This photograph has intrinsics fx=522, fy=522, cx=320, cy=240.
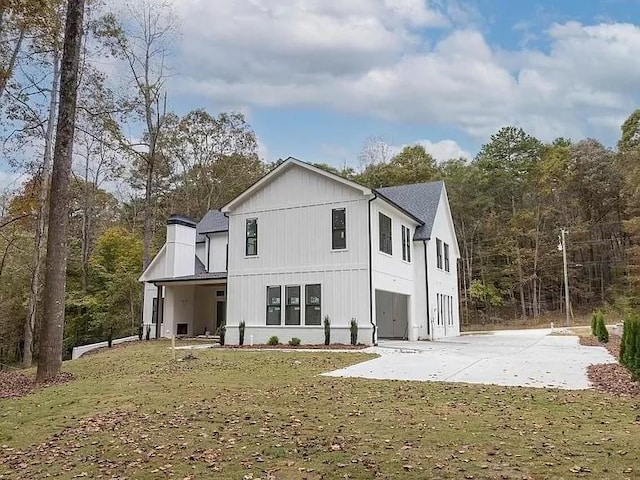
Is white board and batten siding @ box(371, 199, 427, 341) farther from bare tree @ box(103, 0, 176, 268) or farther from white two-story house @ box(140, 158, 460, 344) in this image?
bare tree @ box(103, 0, 176, 268)

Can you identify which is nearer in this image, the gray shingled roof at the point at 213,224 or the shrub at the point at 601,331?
the shrub at the point at 601,331

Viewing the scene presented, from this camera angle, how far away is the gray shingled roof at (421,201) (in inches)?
869

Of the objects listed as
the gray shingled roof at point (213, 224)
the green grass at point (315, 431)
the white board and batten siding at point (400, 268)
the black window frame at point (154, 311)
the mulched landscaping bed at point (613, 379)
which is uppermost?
the gray shingled roof at point (213, 224)

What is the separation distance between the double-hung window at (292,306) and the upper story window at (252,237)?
206cm

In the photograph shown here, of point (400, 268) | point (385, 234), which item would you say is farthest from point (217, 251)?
point (385, 234)

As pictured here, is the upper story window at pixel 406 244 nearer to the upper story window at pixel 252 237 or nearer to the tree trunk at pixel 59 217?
the upper story window at pixel 252 237

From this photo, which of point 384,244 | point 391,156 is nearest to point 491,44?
point 384,244

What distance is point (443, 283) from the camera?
79.0 ft

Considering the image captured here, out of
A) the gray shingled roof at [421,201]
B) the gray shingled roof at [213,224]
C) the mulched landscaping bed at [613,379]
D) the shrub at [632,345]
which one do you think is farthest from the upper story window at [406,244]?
the shrub at [632,345]

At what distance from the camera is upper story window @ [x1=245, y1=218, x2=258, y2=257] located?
19141 millimetres

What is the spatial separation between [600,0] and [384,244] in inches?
373

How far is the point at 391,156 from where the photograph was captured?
42250 millimetres

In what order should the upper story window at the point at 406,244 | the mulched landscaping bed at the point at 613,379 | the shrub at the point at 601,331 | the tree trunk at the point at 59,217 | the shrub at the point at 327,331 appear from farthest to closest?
the upper story window at the point at 406,244, the shrub at the point at 601,331, the shrub at the point at 327,331, the tree trunk at the point at 59,217, the mulched landscaping bed at the point at 613,379

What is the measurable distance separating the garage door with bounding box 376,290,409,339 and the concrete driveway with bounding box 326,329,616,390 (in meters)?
6.69
